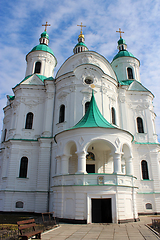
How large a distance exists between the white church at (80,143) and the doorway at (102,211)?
0.20 feet

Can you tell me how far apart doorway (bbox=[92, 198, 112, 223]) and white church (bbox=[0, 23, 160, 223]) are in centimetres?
6

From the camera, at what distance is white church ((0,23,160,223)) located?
13.5 metres

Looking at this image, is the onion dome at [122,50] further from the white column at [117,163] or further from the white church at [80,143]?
the white column at [117,163]

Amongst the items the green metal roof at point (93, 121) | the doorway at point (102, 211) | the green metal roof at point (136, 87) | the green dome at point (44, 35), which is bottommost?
the doorway at point (102, 211)

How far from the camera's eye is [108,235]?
9.30m

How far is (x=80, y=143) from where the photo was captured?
557 inches

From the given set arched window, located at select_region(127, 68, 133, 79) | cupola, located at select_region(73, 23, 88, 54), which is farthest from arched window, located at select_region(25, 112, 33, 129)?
arched window, located at select_region(127, 68, 133, 79)

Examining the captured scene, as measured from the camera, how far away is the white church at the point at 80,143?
13.5m

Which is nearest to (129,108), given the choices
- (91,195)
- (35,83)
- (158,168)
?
(158,168)

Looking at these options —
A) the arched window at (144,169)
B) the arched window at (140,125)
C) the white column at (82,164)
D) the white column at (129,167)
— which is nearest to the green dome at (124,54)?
the arched window at (140,125)

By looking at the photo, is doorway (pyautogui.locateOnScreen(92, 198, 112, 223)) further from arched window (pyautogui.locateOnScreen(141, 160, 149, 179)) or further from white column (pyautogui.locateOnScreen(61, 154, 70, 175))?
arched window (pyautogui.locateOnScreen(141, 160, 149, 179))

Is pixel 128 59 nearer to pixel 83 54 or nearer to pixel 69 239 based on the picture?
pixel 83 54

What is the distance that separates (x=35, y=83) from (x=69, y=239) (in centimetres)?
1958

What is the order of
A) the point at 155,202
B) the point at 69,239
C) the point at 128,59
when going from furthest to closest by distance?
1. the point at 128,59
2. the point at 155,202
3. the point at 69,239
